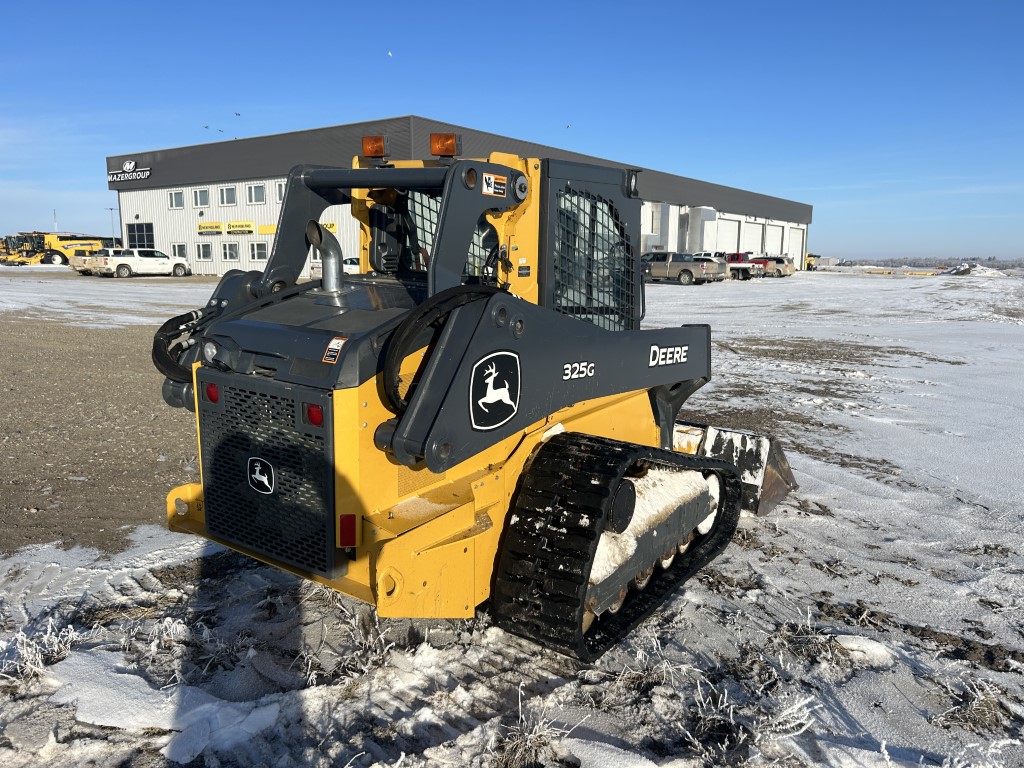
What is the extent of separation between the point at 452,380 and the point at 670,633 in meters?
1.86

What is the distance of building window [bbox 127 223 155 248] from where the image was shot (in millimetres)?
47062

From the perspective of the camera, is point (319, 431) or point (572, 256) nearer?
point (319, 431)

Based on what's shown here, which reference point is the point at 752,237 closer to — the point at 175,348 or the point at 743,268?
the point at 743,268

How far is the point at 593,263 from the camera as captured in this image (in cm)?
444

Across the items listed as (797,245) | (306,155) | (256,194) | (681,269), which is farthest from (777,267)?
(797,245)

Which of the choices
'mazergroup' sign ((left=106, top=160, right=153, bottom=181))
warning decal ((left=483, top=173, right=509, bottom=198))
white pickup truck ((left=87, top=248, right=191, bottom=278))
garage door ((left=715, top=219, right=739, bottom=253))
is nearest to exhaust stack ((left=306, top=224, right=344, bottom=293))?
warning decal ((left=483, top=173, right=509, bottom=198))

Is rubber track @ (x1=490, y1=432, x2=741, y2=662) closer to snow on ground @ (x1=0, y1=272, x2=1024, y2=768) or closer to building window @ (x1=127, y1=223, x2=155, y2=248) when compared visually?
snow on ground @ (x1=0, y1=272, x2=1024, y2=768)

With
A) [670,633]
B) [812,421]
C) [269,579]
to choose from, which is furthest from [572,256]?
[812,421]

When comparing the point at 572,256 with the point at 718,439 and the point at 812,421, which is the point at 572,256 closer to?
the point at 718,439

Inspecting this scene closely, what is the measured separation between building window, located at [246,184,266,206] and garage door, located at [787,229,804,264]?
169ft

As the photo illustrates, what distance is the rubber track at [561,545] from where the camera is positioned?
11.0 feet

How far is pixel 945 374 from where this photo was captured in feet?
38.7

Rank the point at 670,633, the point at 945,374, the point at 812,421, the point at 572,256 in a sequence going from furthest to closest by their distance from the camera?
1. the point at 945,374
2. the point at 812,421
3. the point at 572,256
4. the point at 670,633

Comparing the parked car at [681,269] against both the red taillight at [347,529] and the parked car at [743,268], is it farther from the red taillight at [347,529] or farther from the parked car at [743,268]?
the red taillight at [347,529]
